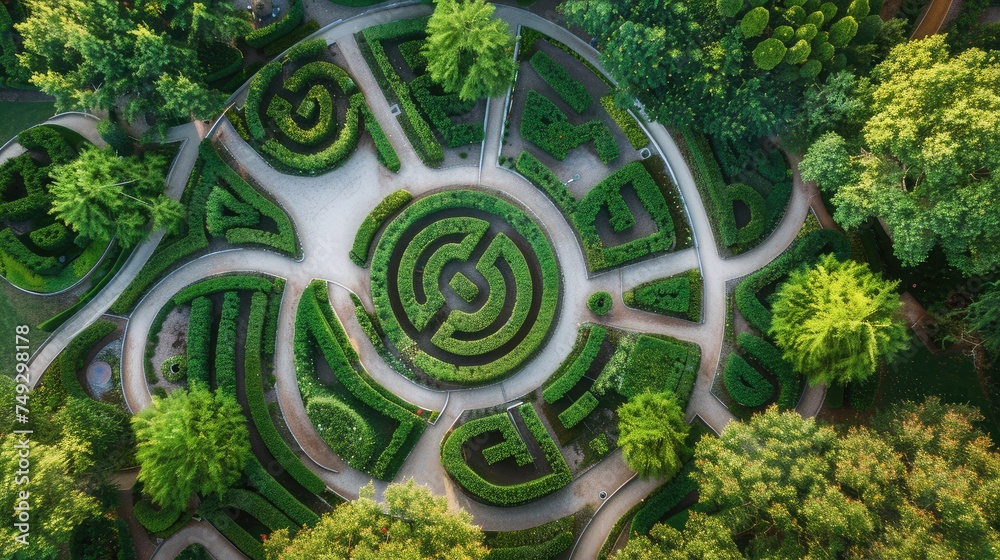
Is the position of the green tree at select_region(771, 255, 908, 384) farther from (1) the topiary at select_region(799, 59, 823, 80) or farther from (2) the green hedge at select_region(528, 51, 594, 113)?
(2) the green hedge at select_region(528, 51, 594, 113)

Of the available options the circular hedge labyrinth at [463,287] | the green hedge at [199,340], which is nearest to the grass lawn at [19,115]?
the green hedge at [199,340]

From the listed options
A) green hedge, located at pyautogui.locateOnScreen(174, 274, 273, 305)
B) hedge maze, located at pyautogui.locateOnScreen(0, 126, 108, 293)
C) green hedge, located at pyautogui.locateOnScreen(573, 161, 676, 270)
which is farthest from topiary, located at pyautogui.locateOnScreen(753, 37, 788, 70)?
hedge maze, located at pyautogui.locateOnScreen(0, 126, 108, 293)

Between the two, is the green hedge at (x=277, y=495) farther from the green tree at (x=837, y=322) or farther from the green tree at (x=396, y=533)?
the green tree at (x=837, y=322)

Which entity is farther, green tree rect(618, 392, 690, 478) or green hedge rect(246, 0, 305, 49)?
green hedge rect(246, 0, 305, 49)

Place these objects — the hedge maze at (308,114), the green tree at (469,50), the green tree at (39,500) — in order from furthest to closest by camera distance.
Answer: the hedge maze at (308,114), the green tree at (469,50), the green tree at (39,500)

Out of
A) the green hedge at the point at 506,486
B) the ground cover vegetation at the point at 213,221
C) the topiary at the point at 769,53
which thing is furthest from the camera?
the ground cover vegetation at the point at 213,221

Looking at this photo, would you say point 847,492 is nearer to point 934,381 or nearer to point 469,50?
point 934,381

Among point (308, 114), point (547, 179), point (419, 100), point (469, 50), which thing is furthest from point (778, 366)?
point (308, 114)
